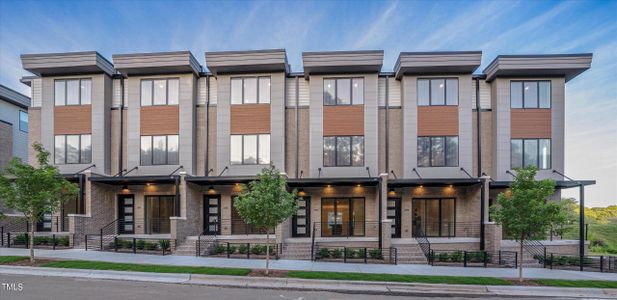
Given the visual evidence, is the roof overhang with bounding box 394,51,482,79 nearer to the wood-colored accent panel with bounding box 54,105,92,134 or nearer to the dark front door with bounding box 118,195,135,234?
the dark front door with bounding box 118,195,135,234

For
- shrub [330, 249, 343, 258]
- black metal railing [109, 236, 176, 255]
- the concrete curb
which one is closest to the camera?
the concrete curb

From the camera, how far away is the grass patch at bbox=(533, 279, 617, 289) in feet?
38.1

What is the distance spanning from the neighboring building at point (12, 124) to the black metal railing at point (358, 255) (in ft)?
83.1

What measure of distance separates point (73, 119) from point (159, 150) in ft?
18.6

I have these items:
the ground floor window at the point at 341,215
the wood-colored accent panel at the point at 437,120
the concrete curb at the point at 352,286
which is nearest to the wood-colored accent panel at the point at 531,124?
the wood-colored accent panel at the point at 437,120

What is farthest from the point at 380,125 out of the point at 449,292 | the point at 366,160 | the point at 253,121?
the point at 449,292

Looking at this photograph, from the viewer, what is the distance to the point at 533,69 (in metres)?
19.0

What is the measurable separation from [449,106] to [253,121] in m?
11.6

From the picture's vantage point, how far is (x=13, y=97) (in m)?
26.3

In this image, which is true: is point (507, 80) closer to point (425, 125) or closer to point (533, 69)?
point (533, 69)

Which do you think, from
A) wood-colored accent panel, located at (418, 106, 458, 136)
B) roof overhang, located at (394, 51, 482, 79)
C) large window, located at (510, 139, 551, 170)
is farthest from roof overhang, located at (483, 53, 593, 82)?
large window, located at (510, 139, 551, 170)

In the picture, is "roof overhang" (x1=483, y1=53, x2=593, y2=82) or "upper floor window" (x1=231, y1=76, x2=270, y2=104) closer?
"roof overhang" (x1=483, y1=53, x2=593, y2=82)

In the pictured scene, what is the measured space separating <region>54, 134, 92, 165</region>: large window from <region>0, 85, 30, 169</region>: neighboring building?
8.71m

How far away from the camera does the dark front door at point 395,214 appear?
19828mm
